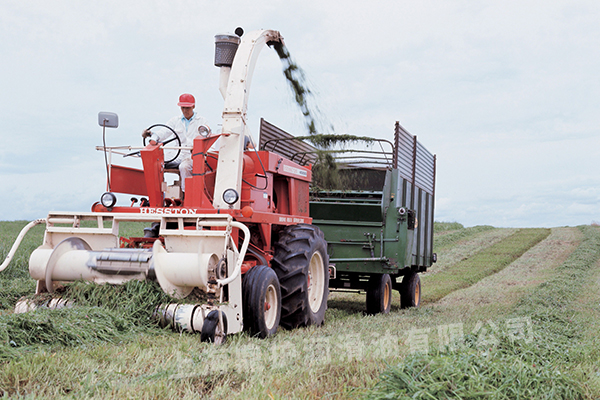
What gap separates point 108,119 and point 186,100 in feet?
3.52

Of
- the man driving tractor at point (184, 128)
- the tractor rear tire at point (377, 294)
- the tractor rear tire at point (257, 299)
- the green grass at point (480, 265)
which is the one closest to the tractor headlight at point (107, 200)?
the man driving tractor at point (184, 128)

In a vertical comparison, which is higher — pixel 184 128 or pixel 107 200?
pixel 184 128

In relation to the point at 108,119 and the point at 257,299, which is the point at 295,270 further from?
the point at 108,119

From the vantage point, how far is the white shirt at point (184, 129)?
642 centimetres

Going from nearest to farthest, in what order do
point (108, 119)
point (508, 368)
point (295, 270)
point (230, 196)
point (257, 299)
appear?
1. point (508, 368)
2. point (257, 299)
3. point (230, 196)
4. point (108, 119)
5. point (295, 270)

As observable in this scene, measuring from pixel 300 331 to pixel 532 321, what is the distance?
8.86 feet

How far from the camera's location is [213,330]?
4637mm

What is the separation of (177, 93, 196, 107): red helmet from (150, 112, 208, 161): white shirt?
5.2 inches

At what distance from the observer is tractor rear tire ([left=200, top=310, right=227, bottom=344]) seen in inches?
182

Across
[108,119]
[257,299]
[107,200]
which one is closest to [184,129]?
[108,119]

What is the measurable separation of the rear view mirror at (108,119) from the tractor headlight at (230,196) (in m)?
1.36

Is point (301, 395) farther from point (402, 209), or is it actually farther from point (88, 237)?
point (402, 209)

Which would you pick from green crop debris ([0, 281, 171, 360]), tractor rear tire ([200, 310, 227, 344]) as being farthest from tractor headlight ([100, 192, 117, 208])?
Answer: tractor rear tire ([200, 310, 227, 344])

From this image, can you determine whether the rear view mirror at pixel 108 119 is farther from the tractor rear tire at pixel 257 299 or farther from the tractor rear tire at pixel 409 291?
the tractor rear tire at pixel 409 291
